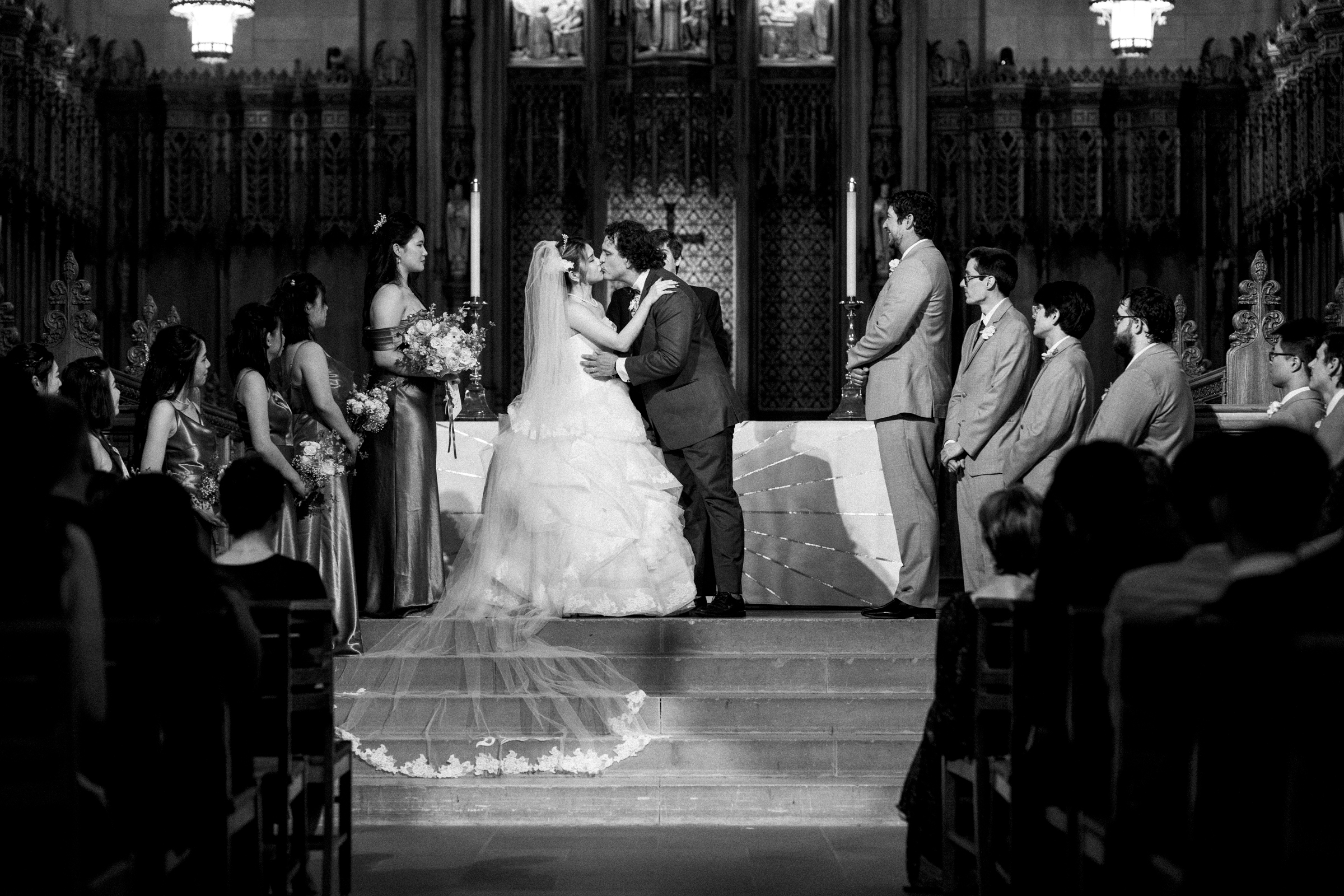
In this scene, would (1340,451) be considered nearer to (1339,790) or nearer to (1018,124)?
(1339,790)

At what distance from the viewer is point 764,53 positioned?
43.7 feet

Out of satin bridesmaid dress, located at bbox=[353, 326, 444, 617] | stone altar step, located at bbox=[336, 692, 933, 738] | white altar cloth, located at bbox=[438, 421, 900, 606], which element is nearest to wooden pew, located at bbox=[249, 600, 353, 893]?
stone altar step, located at bbox=[336, 692, 933, 738]

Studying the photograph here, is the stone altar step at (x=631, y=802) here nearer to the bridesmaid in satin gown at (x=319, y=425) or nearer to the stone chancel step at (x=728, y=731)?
the stone chancel step at (x=728, y=731)

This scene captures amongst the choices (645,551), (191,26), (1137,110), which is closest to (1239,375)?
(645,551)

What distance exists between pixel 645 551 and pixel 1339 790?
4966 millimetres

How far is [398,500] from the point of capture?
26.1 ft

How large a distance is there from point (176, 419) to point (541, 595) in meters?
1.61

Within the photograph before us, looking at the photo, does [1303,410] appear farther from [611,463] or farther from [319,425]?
[319,425]

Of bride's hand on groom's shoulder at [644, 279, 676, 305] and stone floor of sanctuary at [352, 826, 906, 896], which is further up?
bride's hand on groom's shoulder at [644, 279, 676, 305]

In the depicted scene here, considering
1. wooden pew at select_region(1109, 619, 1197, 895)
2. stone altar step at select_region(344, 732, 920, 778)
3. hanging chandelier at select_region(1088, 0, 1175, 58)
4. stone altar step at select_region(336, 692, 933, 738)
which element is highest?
hanging chandelier at select_region(1088, 0, 1175, 58)

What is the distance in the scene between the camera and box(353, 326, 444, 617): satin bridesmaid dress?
26.0 feet

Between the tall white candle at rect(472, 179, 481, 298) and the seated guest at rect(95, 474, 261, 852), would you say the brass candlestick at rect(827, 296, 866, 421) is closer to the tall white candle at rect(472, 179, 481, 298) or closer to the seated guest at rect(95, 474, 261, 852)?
the tall white candle at rect(472, 179, 481, 298)

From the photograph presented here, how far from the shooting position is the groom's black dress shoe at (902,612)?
7730 millimetres

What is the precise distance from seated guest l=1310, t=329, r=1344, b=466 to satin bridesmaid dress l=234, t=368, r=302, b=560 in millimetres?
3930
